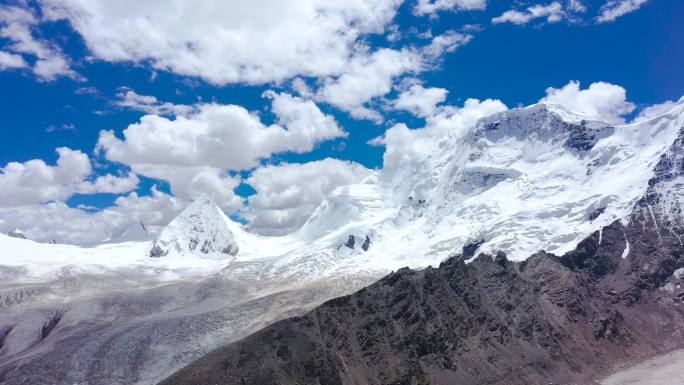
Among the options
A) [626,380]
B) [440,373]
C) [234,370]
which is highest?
[234,370]

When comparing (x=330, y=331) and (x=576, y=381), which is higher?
(x=330, y=331)

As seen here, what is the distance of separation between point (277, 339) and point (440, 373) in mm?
52085

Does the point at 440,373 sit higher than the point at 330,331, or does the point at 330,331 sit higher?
the point at 330,331

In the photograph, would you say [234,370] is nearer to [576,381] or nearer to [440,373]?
[440,373]

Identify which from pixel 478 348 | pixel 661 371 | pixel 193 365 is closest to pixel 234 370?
pixel 193 365

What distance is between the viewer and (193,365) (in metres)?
175

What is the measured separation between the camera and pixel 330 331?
7662 inches

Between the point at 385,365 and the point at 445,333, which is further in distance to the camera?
the point at 445,333

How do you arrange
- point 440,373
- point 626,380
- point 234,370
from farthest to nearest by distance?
point 626,380
point 440,373
point 234,370

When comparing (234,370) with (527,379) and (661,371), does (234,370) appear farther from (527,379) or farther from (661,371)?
(661,371)

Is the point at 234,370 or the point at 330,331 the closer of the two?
the point at 234,370

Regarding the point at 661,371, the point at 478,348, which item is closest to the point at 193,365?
the point at 478,348

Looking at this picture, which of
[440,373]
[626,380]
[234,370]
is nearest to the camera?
[234,370]

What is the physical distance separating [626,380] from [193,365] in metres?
142
